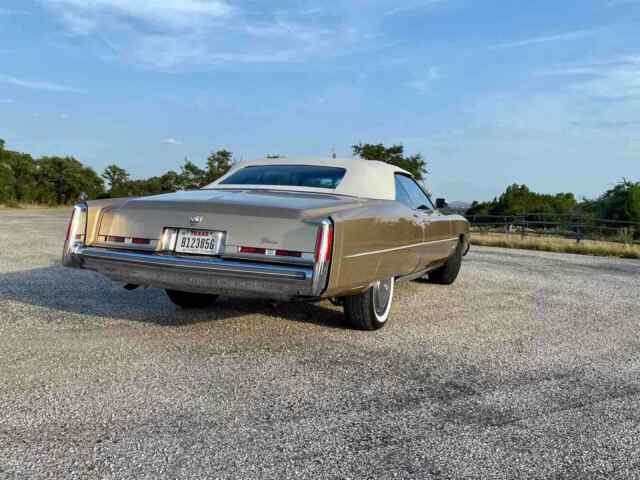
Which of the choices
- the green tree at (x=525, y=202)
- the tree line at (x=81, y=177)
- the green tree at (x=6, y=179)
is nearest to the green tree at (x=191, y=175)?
the tree line at (x=81, y=177)

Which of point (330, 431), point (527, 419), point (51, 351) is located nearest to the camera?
point (330, 431)

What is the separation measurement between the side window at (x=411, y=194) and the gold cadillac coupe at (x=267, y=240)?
1.12 feet

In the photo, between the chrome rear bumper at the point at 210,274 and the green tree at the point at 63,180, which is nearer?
the chrome rear bumper at the point at 210,274

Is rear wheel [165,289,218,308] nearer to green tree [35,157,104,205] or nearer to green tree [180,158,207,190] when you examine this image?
green tree [180,158,207,190]

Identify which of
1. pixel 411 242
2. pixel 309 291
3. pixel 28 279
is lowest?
pixel 28 279

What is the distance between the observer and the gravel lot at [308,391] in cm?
231

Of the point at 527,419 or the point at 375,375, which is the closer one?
the point at 527,419

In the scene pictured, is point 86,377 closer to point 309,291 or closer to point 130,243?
point 130,243

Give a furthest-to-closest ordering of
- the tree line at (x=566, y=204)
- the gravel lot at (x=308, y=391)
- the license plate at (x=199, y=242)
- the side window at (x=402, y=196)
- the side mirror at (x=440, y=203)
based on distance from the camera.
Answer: the tree line at (x=566, y=204) → the side mirror at (x=440, y=203) → the side window at (x=402, y=196) → the license plate at (x=199, y=242) → the gravel lot at (x=308, y=391)

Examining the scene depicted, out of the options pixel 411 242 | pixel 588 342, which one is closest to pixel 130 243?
pixel 411 242

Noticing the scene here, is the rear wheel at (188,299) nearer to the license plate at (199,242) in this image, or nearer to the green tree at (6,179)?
the license plate at (199,242)

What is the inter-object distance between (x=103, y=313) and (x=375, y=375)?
8.76 ft

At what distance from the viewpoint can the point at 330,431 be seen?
260cm

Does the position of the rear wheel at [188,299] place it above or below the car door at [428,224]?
below
